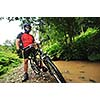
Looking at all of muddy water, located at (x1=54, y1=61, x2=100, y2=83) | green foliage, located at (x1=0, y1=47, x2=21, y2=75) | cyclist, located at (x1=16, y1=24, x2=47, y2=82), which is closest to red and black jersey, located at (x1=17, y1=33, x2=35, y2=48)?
cyclist, located at (x1=16, y1=24, x2=47, y2=82)

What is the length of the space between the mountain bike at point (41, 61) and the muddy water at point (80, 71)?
0.05 metres

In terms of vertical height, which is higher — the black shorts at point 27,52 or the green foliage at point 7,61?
the black shorts at point 27,52

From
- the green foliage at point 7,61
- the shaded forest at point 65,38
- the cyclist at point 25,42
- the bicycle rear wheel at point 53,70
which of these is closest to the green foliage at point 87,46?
the shaded forest at point 65,38

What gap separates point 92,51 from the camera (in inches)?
106

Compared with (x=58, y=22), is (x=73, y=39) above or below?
below

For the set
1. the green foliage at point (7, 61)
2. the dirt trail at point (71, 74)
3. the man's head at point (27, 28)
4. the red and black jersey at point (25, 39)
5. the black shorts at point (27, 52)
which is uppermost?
the man's head at point (27, 28)

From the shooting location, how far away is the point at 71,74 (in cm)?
265

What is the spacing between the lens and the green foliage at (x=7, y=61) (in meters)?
2.70

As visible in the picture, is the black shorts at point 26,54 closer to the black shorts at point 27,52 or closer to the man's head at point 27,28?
the black shorts at point 27,52

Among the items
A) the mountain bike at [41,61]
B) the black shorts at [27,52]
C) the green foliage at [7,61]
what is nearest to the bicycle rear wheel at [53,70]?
the mountain bike at [41,61]
